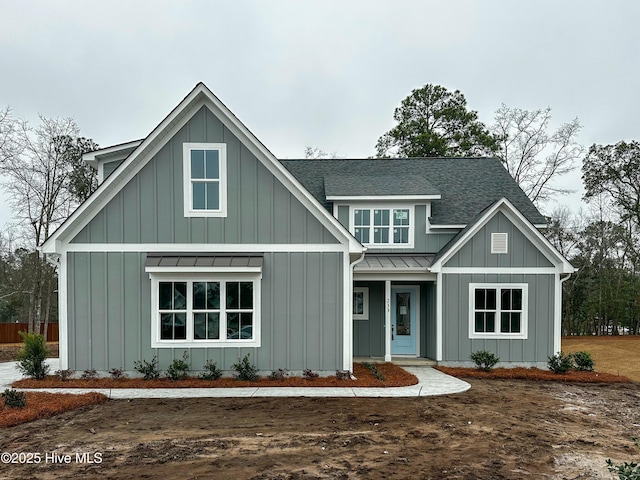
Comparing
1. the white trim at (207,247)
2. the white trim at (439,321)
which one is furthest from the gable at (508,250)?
the white trim at (207,247)

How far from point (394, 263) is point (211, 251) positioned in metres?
5.82

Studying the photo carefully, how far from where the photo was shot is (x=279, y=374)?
10344 mm

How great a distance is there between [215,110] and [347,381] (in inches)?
289

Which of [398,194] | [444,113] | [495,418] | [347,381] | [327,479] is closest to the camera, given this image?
[327,479]

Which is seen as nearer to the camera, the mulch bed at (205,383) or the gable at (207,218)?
the mulch bed at (205,383)

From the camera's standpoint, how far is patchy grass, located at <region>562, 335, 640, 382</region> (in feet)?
44.5

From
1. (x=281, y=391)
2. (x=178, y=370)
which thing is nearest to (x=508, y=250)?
(x=281, y=391)

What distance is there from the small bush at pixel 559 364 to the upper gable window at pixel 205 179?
9967 mm

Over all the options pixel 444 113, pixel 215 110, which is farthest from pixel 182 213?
pixel 444 113

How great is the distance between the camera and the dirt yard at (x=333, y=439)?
5207mm

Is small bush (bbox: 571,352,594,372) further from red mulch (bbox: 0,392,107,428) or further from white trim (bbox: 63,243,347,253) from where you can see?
red mulch (bbox: 0,392,107,428)

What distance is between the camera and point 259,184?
10.5m

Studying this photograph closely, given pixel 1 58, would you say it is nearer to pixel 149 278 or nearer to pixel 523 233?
pixel 149 278

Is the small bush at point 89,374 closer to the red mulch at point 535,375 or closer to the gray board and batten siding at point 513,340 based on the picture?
the red mulch at point 535,375
